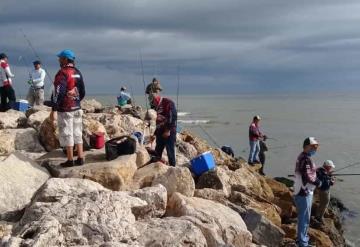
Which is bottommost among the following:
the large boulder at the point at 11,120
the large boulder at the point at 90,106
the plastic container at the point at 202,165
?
the plastic container at the point at 202,165

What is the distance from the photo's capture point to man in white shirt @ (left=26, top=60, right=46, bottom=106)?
15.2m

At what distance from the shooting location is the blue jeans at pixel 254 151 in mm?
19031

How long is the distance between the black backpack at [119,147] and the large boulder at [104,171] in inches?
6.0

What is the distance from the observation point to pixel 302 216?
9242 mm

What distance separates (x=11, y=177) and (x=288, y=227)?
6121mm

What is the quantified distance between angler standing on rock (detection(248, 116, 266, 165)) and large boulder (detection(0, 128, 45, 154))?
31.8ft

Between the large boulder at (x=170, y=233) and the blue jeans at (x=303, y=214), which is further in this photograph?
the blue jeans at (x=303, y=214)

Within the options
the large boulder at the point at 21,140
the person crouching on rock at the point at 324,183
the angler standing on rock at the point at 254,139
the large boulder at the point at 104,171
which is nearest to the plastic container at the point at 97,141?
the large boulder at the point at 104,171

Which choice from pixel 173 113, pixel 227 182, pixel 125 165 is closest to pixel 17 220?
pixel 125 165

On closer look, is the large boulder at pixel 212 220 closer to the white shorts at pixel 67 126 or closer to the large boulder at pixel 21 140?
the white shorts at pixel 67 126

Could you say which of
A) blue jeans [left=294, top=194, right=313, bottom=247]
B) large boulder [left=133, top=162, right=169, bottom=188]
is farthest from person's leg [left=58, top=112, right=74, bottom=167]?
blue jeans [left=294, top=194, right=313, bottom=247]

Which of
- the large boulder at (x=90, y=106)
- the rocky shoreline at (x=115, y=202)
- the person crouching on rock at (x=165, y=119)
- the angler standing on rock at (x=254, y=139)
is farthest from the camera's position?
the angler standing on rock at (x=254, y=139)

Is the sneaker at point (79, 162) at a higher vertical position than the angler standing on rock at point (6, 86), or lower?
lower

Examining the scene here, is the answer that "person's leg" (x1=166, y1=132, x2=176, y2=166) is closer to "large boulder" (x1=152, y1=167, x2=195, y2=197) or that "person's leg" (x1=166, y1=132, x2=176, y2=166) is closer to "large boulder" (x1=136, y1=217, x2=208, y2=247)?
"large boulder" (x1=152, y1=167, x2=195, y2=197)
